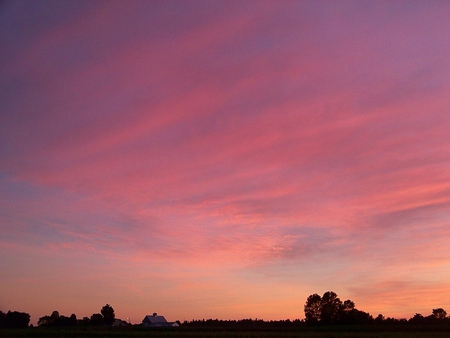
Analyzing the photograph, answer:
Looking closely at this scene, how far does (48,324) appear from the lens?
18012 centimetres

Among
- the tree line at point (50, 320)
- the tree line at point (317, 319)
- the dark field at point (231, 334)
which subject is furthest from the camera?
the tree line at point (50, 320)

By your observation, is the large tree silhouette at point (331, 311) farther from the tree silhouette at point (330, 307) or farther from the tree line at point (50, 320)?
the tree line at point (50, 320)

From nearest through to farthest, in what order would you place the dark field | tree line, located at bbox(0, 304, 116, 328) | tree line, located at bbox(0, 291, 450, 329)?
1. the dark field
2. tree line, located at bbox(0, 291, 450, 329)
3. tree line, located at bbox(0, 304, 116, 328)

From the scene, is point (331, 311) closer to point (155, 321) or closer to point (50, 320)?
point (155, 321)

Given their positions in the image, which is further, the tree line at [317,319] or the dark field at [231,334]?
the tree line at [317,319]

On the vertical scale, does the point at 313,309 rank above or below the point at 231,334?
above

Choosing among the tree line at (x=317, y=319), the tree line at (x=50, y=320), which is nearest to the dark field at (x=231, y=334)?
the tree line at (x=317, y=319)

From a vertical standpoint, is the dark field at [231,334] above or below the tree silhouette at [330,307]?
below

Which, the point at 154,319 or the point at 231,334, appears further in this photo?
the point at 154,319

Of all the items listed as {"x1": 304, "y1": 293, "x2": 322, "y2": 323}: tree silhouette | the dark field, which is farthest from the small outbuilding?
the dark field

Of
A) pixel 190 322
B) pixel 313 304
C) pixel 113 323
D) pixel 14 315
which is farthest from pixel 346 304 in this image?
pixel 14 315

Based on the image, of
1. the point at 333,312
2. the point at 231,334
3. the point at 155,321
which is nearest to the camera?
the point at 231,334

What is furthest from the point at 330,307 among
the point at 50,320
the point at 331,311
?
the point at 50,320

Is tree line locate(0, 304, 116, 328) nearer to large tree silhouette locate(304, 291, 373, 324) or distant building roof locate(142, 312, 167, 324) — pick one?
distant building roof locate(142, 312, 167, 324)
